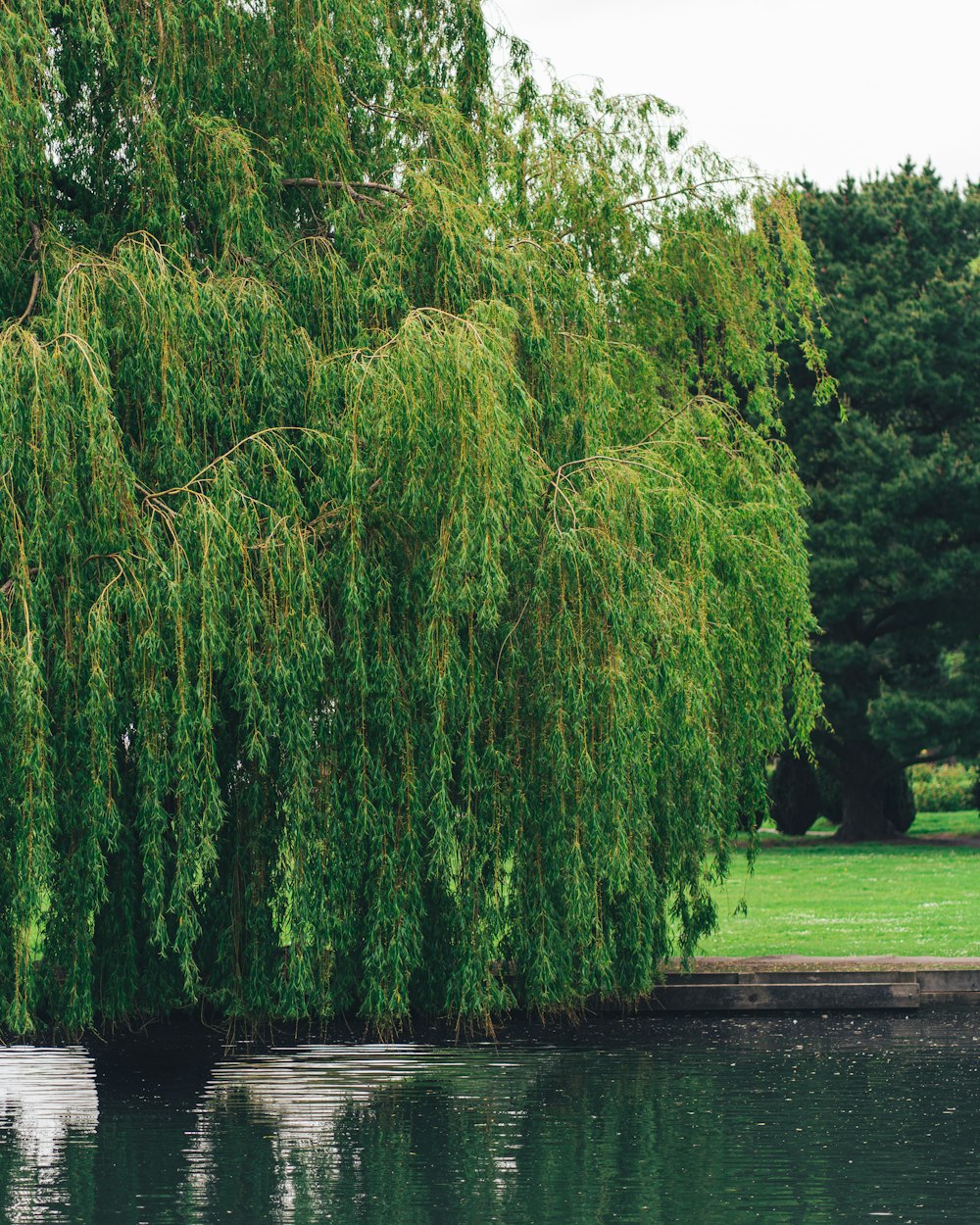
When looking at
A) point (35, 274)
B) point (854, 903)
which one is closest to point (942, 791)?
point (854, 903)

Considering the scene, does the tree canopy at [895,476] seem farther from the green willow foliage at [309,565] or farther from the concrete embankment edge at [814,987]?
the green willow foliage at [309,565]

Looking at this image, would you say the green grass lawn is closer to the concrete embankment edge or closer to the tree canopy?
the concrete embankment edge

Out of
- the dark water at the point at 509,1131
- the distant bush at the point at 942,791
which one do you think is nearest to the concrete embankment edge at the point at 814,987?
the dark water at the point at 509,1131

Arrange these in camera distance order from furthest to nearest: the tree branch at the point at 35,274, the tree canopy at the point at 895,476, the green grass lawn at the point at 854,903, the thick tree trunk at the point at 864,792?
the thick tree trunk at the point at 864,792
the tree canopy at the point at 895,476
the green grass lawn at the point at 854,903
the tree branch at the point at 35,274

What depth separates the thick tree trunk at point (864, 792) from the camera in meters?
43.2

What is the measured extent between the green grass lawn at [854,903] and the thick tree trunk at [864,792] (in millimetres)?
763

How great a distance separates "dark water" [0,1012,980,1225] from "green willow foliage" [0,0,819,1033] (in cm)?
70

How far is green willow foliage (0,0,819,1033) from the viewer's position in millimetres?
12938

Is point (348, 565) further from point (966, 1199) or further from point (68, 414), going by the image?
point (966, 1199)

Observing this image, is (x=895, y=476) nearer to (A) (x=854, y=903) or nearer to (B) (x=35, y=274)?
(A) (x=854, y=903)

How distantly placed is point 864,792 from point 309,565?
32836 millimetres

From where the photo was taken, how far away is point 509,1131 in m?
10.6

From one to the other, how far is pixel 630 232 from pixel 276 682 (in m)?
7.37

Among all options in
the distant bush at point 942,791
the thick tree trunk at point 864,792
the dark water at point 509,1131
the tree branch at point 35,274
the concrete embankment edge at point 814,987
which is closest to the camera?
the dark water at point 509,1131
